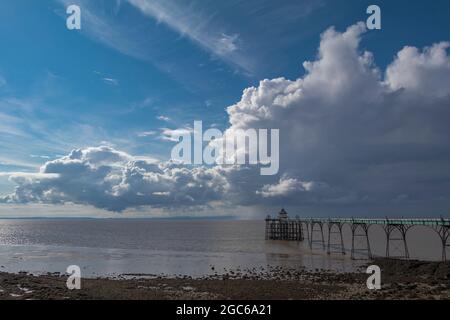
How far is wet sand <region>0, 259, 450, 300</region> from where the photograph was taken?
27.5m

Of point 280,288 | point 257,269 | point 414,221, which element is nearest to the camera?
point 280,288

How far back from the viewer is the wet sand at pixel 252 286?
90.2 feet

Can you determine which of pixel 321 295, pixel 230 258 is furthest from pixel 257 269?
pixel 321 295

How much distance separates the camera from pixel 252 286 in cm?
→ 3209

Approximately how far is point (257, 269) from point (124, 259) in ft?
65.9
